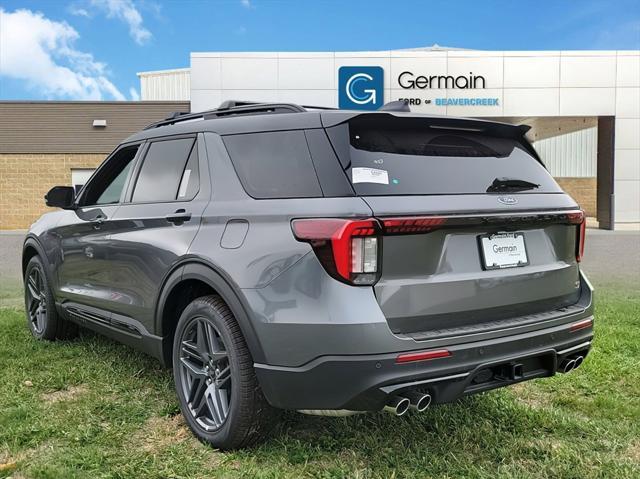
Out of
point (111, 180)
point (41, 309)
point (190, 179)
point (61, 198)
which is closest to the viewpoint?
point (190, 179)

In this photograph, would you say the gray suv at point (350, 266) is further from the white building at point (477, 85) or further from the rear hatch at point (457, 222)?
the white building at point (477, 85)

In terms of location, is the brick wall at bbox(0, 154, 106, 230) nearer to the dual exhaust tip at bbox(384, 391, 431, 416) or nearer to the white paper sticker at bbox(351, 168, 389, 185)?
the white paper sticker at bbox(351, 168, 389, 185)

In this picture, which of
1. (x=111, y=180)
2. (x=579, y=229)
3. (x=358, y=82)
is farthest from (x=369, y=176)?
(x=358, y=82)

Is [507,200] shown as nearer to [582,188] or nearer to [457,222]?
[457,222]

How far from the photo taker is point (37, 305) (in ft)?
19.0

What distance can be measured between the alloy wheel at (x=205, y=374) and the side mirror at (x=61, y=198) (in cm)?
214

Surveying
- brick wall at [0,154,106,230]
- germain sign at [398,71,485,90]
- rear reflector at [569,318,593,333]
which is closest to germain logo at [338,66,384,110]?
germain sign at [398,71,485,90]

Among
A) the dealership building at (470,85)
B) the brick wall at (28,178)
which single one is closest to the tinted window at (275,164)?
the dealership building at (470,85)

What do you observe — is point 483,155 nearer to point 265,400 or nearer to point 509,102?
point 265,400

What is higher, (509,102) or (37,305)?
(509,102)

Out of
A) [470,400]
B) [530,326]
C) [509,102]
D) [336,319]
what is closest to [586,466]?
[530,326]

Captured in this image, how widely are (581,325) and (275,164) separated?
71.1 inches

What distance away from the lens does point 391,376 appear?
2.63 meters

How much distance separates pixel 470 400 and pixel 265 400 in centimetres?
157
